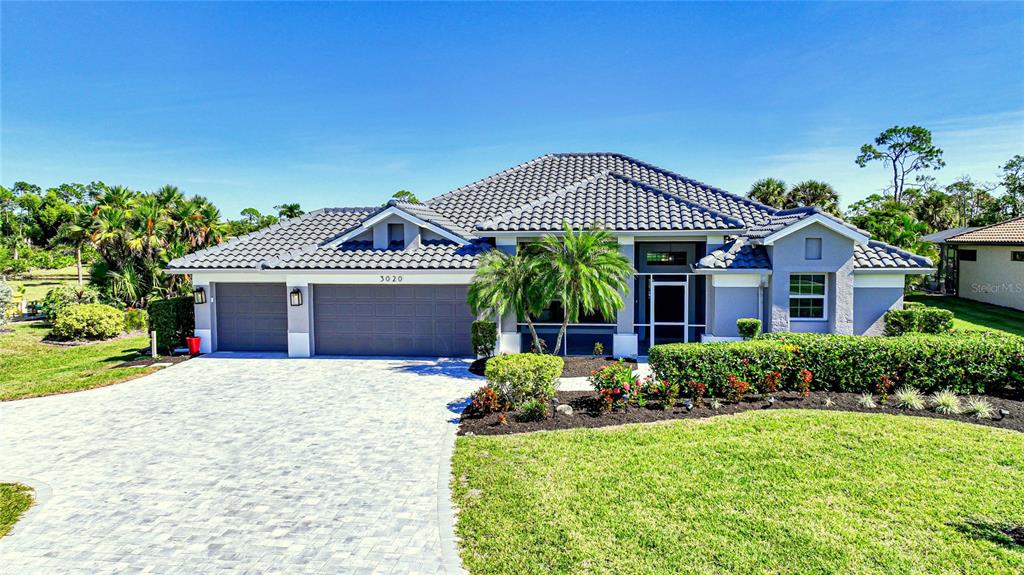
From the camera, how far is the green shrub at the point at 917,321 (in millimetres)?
16094

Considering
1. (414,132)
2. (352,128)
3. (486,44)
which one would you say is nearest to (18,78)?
(352,128)

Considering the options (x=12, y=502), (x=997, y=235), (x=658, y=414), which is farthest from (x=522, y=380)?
(x=997, y=235)

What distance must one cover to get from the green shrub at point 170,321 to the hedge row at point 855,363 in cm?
1585

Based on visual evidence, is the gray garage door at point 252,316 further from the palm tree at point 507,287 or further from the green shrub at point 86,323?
the palm tree at point 507,287

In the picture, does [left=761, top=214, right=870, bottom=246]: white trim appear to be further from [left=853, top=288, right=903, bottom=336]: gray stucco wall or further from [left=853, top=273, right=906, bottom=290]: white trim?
[left=853, top=288, right=903, bottom=336]: gray stucco wall

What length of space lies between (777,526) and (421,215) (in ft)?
49.3

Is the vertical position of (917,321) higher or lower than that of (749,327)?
higher

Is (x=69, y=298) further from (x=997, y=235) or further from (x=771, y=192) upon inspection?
(x=997, y=235)

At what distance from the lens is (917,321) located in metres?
16.1

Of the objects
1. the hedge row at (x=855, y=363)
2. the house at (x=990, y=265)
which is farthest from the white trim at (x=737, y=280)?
the house at (x=990, y=265)

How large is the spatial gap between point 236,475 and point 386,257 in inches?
408

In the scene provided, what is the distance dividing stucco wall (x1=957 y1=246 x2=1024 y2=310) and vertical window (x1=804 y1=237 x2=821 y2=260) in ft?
60.9

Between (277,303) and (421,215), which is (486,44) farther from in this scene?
(277,303)

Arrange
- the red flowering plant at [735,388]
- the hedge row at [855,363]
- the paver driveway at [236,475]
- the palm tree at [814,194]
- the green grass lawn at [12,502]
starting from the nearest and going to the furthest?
1. the paver driveway at [236,475]
2. the green grass lawn at [12,502]
3. the red flowering plant at [735,388]
4. the hedge row at [855,363]
5. the palm tree at [814,194]
